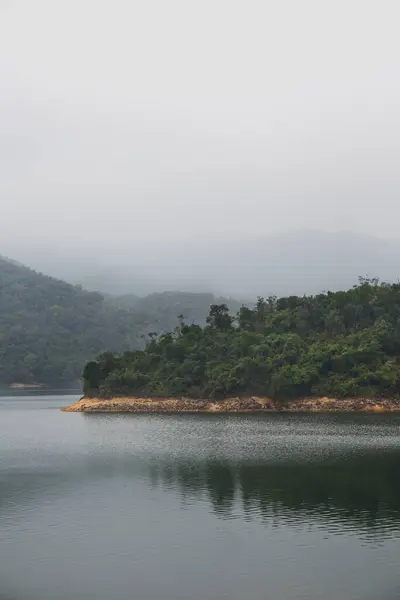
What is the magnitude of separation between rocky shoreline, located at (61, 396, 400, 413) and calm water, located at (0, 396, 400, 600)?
46.5 m

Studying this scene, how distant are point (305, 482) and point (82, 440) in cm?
3885

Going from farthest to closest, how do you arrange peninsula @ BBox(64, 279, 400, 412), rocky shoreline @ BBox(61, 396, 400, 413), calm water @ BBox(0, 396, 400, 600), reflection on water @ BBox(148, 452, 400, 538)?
peninsula @ BBox(64, 279, 400, 412) < rocky shoreline @ BBox(61, 396, 400, 413) < reflection on water @ BBox(148, 452, 400, 538) < calm water @ BBox(0, 396, 400, 600)

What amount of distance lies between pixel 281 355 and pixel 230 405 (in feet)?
45.5

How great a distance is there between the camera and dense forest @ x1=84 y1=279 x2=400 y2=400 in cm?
12238

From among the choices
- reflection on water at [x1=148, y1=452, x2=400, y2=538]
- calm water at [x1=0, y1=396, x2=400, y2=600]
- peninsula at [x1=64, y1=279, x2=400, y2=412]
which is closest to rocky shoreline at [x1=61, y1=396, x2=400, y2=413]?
peninsula at [x1=64, y1=279, x2=400, y2=412]

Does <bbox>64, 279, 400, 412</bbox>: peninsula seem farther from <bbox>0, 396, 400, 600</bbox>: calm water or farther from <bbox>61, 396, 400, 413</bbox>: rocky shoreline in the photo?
<bbox>0, 396, 400, 600</bbox>: calm water

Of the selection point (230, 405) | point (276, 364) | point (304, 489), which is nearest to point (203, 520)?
point (304, 489)

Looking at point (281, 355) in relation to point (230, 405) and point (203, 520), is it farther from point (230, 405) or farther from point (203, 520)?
point (203, 520)

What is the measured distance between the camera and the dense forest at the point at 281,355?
122 metres

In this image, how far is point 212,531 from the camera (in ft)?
107

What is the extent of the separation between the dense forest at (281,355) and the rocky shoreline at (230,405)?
1.56 m

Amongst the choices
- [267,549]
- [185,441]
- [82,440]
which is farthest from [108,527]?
[82,440]

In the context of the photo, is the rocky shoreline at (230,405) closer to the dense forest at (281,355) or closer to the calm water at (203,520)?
the dense forest at (281,355)

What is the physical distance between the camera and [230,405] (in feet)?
414
